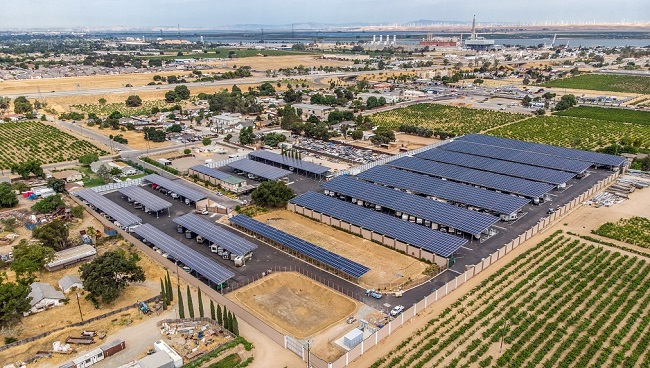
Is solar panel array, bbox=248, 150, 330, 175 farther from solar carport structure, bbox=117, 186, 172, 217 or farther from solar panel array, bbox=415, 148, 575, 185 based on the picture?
solar carport structure, bbox=117, 186, 172, 217

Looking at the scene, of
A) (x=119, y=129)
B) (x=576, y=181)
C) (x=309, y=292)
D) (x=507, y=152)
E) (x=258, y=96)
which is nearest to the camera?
(x=309, y=292)

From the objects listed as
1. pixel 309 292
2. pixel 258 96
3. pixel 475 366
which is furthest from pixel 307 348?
pixel 258 96

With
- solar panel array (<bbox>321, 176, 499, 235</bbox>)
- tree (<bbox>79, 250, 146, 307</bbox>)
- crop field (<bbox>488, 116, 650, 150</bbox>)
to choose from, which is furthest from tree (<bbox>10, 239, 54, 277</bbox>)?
crop field (<bbox>488, 116, 650, 150</bbox>)

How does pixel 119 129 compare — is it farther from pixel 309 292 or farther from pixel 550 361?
pixel 550 361

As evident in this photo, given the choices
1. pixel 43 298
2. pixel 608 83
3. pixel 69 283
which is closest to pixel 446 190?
pixel 69 283

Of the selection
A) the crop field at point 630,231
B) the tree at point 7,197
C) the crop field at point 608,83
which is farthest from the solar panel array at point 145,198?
the crop field at point 608,83

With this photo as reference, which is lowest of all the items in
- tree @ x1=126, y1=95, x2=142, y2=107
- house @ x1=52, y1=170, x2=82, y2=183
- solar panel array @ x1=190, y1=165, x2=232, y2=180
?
house @ x1=52, y1=170, x2=82, y2=183
